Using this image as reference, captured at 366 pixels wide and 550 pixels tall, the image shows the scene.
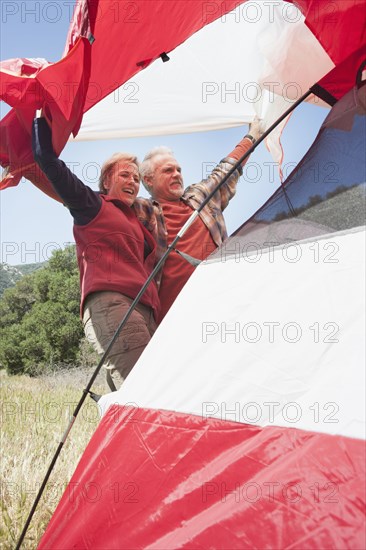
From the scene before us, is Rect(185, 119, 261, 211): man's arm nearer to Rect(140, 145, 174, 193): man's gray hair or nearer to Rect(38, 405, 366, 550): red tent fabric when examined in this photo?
Rect(140, 145, 174, 193): man's gray hair

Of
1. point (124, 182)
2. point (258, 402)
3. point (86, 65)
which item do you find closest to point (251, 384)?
point (258, 402)

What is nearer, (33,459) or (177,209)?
(33,459)

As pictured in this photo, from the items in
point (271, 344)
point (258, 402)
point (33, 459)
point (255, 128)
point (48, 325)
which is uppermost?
point (255, 128)

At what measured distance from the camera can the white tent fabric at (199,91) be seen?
270 cm

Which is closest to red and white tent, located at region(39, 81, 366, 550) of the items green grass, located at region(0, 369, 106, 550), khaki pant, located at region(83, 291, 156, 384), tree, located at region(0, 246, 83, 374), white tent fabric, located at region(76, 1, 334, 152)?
green grass, located at region(0, 369, 106, 550)

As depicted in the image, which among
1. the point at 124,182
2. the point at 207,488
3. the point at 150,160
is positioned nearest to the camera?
the point at 207,488

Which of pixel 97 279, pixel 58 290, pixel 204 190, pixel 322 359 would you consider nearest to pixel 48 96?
pixel 97 279

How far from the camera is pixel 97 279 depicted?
2.38 meters

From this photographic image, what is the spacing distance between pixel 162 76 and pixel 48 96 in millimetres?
1176

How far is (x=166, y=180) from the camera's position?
2922 mm

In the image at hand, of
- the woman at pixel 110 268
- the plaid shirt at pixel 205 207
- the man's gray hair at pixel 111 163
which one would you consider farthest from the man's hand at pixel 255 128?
the woman at pixel 110 268

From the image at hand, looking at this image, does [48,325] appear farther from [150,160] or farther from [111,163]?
[111,163]

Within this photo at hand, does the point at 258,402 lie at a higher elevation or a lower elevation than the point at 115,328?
lower

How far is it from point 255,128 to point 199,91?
0.32m
